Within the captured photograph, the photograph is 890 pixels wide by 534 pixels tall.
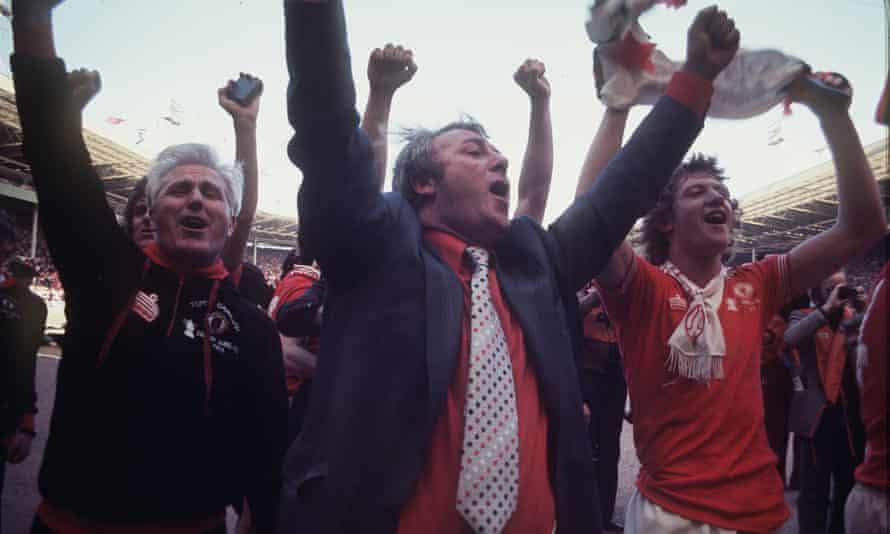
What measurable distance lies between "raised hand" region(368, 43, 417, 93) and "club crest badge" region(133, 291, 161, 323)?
0.89 metres

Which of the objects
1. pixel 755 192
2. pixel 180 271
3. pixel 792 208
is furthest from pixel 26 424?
pixel 755 192

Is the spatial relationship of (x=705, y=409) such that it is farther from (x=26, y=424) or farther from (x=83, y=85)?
(x=26, y=424)

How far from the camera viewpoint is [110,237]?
4.91 feet

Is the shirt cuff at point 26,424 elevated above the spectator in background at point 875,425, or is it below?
below

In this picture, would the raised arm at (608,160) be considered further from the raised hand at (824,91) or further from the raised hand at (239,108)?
the raised hand at (239,108)

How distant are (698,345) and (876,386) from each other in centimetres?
55

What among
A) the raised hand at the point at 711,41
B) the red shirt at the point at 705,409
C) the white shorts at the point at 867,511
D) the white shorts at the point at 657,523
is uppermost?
the raised hand at the point at 711,41

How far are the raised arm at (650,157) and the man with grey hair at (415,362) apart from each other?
128 mm

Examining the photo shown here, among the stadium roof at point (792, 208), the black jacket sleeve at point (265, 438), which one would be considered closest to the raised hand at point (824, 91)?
the black jacket sleeve at point (265, 438)

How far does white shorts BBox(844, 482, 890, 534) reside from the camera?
1.70 meters

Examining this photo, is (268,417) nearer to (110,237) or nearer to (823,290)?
(110,237)

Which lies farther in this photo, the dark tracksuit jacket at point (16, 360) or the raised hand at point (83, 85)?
the dark tracksuit jacket at point (16, 360)

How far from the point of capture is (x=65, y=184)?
138 cm

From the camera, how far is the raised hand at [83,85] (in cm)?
141
